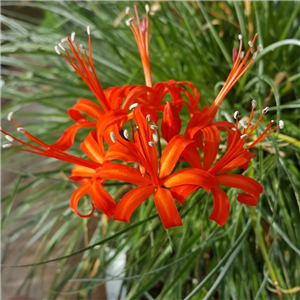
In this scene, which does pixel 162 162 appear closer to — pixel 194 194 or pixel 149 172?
pixel 149 172

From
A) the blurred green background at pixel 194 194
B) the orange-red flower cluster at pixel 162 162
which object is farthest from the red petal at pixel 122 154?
the blurred green background at pixel 194 194

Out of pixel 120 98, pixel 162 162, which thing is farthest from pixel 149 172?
pixel 120 98

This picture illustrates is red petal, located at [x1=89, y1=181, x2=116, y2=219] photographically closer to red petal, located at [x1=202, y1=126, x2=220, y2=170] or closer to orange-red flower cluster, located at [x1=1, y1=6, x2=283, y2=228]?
orange-red flower cluster, located at [x1=1, y1=6, x2=283, y2=228]

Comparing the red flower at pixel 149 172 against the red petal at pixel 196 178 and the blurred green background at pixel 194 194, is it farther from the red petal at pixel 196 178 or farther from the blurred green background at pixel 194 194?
the blurred green background at pixel 194 194

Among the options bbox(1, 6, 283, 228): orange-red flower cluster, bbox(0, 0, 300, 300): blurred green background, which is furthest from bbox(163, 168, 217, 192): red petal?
bbox(0, 0, 300, 300): blurred green background

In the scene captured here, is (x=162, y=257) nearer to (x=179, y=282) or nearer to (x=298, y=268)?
(x=179, y=282)

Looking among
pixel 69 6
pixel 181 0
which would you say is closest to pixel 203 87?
pixel 181 0

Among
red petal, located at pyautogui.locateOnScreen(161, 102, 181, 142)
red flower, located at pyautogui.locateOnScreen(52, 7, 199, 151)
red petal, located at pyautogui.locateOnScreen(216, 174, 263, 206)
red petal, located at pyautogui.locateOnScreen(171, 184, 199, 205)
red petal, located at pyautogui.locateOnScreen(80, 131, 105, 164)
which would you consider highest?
red flower, located at pyautogui.locateOnScreen(52, 7, 199, 151)
